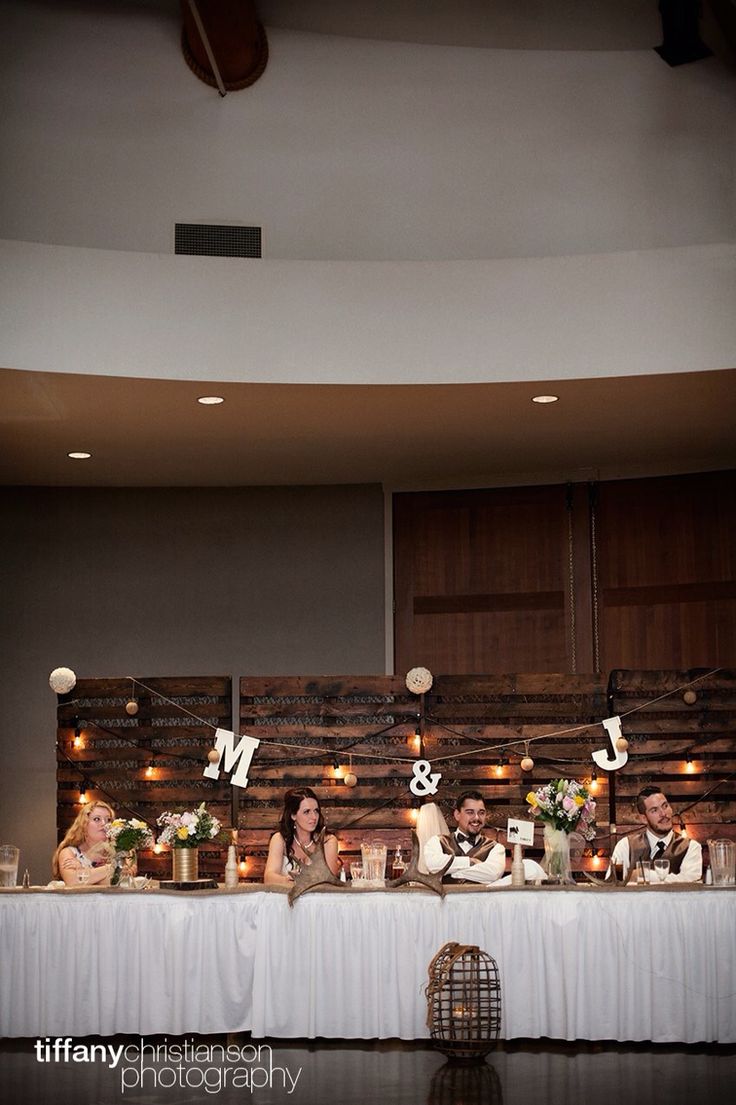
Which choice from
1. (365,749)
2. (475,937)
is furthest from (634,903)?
(365,749)

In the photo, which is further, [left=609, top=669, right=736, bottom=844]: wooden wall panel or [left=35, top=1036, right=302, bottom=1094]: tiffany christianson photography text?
[left=609, top=669, right=736, bottom=844]: wooden wall panel

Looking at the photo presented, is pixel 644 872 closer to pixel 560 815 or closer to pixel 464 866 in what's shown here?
pixel 560 815

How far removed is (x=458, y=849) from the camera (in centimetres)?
712

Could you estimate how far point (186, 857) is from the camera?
6.68 metres

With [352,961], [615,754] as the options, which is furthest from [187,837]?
[615,754]

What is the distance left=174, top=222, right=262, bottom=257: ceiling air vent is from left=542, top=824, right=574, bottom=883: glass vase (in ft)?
13.1

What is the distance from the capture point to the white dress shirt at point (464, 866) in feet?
21.9

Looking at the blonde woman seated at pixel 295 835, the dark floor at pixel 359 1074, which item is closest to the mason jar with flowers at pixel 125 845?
the dark floor at pixel 359 1074

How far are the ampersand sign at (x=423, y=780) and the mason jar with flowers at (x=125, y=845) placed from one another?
2284mm

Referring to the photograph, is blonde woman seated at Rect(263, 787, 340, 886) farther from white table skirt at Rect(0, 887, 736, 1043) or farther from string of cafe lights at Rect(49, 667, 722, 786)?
string of cafe lights at Rect(49, 667, 722, 786)

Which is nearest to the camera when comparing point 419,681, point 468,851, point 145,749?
point 468,851

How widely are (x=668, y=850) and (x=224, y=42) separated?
538 cm

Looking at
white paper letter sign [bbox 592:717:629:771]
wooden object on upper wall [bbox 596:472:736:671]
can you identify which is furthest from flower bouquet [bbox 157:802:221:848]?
wooden object on upper wall [bbox 596:472:736:671]

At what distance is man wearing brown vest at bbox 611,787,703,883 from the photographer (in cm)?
681
